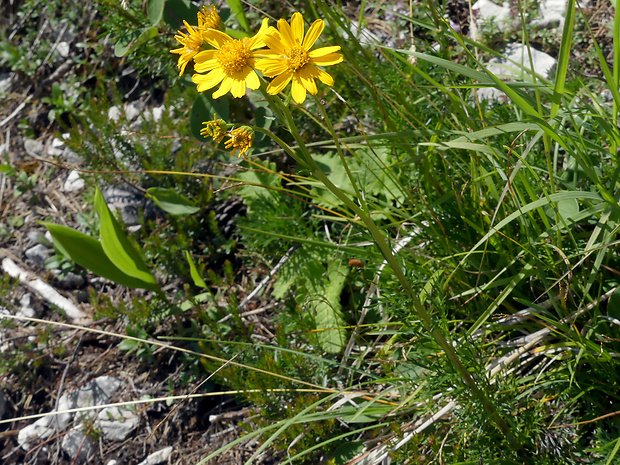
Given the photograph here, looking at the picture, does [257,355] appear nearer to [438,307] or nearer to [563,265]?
[438,307]

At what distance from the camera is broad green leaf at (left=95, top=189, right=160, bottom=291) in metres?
1.95

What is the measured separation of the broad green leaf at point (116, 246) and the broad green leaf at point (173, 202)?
26cm

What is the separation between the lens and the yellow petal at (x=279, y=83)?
95 centimetres

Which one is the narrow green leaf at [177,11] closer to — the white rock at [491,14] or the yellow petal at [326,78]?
the yellow petal at [326,78]

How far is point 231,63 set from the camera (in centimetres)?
99

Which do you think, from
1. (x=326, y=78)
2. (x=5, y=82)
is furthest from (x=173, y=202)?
(x=5, y=82)

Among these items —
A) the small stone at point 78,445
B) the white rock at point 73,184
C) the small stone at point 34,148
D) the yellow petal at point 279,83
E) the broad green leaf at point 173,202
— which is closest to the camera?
the yellow petal at point 279,83

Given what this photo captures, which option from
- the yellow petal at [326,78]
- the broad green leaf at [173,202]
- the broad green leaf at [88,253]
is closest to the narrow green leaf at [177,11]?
the broad green leaf at [173,202]

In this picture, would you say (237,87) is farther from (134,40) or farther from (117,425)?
(117,425)

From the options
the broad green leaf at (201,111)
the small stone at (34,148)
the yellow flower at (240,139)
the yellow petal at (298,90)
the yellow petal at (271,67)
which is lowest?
A: the small stone at (34,148)

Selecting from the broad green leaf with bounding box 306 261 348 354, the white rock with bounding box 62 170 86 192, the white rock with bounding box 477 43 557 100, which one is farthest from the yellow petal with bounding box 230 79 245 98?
the white rock with bounding box 62 170 86 192

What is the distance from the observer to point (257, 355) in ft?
6.35

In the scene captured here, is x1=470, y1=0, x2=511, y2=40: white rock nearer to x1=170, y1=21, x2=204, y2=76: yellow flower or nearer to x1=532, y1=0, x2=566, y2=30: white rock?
x1=532, y1=0, x2=566, y2=30: white rock

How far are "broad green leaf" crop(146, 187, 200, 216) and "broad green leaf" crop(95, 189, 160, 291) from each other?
0.26 meters
